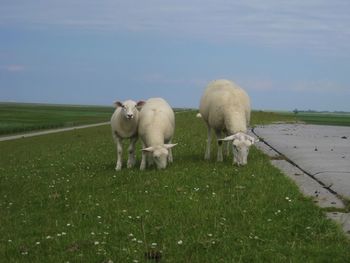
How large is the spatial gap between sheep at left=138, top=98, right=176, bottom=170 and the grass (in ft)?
1.93

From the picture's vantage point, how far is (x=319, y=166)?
1644 cm

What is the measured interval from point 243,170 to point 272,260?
26.9ft

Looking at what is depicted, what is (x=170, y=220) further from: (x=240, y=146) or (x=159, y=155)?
(x=240, y=146)

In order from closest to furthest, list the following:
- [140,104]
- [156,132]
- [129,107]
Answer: [156,132] → [129,107] → [140,104]

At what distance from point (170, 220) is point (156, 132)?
7.75 m

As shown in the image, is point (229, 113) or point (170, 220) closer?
point (170, 220)

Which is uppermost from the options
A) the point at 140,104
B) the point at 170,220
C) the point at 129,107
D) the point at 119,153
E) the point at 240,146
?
the point at 140,104

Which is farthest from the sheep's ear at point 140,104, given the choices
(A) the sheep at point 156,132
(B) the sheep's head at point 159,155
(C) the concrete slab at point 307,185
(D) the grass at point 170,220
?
(C) the concrete slab at point 307,185

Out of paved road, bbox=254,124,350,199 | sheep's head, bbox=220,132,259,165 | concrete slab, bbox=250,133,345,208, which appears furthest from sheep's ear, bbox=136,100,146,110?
paved road, bbox=254,124,350,199

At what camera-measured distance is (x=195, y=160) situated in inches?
785

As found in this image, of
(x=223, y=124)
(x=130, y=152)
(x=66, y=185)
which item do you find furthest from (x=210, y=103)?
(x=66, y=185)

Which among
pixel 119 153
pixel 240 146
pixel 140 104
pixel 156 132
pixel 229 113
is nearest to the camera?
pixel 240 146

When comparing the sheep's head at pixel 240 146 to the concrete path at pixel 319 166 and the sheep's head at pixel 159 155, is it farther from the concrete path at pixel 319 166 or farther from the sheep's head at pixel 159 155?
the sheep's head at pixel 159 155

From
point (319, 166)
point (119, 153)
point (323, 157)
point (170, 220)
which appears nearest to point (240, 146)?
point (319, 166)
